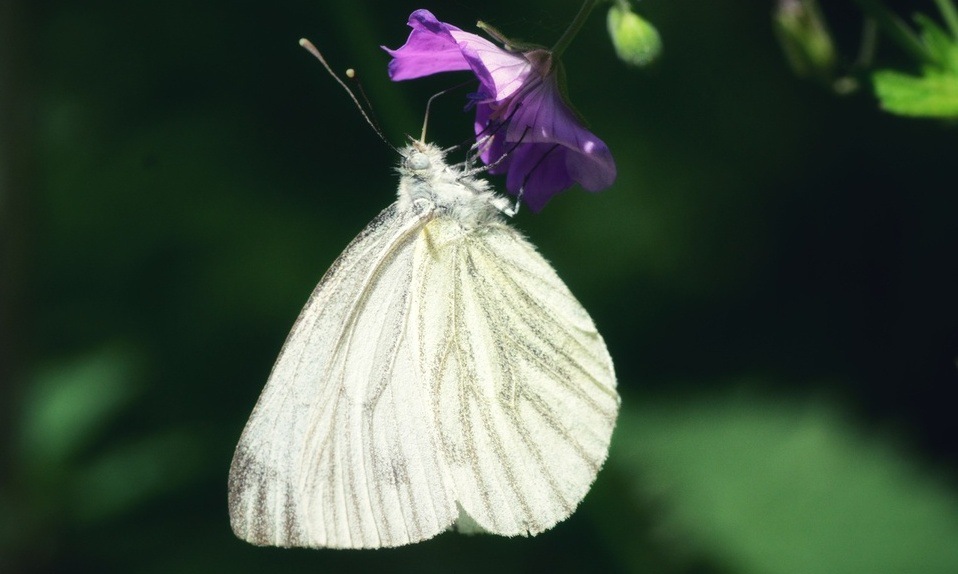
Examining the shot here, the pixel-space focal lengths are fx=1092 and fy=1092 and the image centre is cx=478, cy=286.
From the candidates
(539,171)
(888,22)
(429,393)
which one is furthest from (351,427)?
(888,22)

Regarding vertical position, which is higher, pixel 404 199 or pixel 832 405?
pixel 404 199

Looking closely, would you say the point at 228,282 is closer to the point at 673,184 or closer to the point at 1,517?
the point at 1,517

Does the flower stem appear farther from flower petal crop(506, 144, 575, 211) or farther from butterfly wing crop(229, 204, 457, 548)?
butterfly wing crop(229, 204, 457, 548)

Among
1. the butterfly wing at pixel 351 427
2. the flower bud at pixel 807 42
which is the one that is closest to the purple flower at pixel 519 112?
the butterfly wing at pixel 351 427

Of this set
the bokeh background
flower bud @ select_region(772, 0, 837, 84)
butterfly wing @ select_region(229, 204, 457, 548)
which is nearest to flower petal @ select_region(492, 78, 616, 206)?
butterfly wing @ select_region(229, 204, 457, 548)

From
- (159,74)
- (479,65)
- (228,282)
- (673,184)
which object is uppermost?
(479,65)

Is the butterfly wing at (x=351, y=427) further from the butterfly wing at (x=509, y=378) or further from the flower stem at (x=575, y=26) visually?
the flower stem at (x=575, y=26)

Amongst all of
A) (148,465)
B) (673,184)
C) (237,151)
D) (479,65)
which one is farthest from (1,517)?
(673,184)
